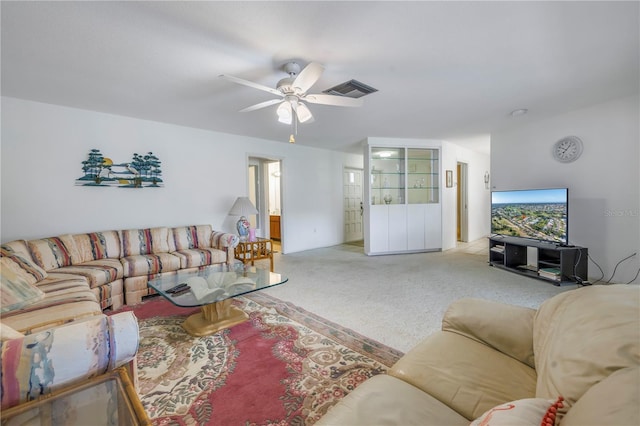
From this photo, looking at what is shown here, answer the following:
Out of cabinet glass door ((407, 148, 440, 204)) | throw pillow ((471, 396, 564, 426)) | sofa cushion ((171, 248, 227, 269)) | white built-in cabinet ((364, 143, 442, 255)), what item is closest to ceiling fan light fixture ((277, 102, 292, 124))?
sofa cushion ((171, 248, 227, 269))

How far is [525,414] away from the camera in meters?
0.62

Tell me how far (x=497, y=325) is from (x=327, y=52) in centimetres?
209

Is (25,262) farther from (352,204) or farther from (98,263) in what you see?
(352,204)

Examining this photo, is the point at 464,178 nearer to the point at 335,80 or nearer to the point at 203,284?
the point at 335,80

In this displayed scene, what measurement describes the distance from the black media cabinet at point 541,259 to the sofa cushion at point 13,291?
4.48m

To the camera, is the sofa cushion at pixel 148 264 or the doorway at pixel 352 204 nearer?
the sofa cushion at pixel 148 264

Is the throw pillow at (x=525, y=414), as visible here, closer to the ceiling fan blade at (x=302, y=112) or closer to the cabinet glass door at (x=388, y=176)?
the ceiling fan blade at (x=302, y=112)

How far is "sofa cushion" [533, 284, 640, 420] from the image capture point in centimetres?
70

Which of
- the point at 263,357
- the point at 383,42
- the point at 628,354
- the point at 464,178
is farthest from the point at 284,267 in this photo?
the point at 464,178

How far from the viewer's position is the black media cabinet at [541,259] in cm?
333

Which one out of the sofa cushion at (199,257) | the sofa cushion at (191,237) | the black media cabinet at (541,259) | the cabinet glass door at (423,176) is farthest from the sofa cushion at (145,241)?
the black media cabinet at (541,259)

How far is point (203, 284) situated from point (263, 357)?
2.77 feet

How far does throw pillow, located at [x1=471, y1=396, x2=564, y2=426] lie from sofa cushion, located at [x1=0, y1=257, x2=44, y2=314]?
1.21m

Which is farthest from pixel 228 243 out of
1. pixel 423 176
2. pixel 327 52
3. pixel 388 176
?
pixel 423 176
